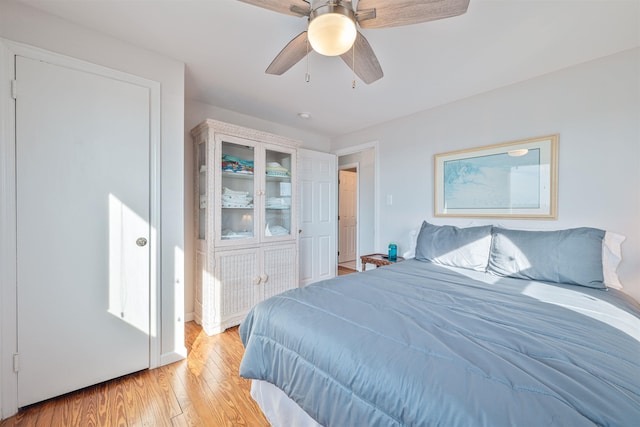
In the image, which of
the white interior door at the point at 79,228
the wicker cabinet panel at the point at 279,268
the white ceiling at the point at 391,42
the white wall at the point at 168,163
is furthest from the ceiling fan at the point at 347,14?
the wicker cabinet panel at the point at 279,268

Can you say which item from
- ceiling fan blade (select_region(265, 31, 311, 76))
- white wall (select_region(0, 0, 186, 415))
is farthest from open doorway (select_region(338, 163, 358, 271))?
ceiling fan blade (select_region(265, 31, 311, 76))

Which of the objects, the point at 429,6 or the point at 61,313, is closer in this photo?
the point at 429,6

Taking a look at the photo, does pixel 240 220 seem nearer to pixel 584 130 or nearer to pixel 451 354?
pixel 451 354

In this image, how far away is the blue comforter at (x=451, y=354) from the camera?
65cm

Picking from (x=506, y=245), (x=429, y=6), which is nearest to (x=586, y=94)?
(x=506, y=245)

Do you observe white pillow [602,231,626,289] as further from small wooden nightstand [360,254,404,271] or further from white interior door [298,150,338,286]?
white interior door [298,150,338,286]

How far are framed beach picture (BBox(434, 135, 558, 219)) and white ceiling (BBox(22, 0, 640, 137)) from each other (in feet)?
2.02

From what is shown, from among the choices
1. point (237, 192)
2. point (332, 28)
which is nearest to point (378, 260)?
point (237, 192)

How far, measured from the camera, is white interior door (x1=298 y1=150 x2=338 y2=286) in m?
3.44

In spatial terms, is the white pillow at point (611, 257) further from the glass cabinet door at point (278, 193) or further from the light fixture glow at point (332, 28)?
the glass cabinet door at point (278, 193)

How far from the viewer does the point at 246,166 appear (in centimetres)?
265

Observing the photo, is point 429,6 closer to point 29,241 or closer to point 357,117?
point 357,117

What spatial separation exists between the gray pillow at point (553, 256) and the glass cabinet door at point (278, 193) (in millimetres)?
2102

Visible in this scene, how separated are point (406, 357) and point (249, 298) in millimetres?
2110
